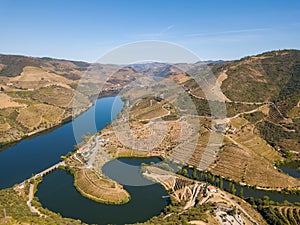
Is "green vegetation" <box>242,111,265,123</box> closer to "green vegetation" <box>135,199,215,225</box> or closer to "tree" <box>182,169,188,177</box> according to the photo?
"tree" <box>182,169,188,177</box>

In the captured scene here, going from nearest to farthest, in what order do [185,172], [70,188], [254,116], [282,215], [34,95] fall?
[282,215] < [70,188] < [185,172] < [254,116] < [34,95]

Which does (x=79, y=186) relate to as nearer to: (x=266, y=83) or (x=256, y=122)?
(x=256, y=122)

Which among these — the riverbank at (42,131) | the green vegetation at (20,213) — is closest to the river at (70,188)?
the riverbank at (42,131)

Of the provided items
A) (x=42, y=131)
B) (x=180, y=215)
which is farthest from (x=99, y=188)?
(x=42, y=131)

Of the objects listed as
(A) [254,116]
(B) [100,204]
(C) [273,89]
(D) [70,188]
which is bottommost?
(B) [100,204]

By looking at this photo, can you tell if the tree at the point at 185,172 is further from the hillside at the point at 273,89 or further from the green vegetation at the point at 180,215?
the hillside at the point at 273,89

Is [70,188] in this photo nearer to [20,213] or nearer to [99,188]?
[99,188]

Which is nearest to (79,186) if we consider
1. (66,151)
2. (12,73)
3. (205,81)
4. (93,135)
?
(66,151)

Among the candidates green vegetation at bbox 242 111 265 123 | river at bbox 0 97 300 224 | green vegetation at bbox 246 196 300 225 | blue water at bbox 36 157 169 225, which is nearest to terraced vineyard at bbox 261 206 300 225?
green vegetation at bbox 246 196 300 225
